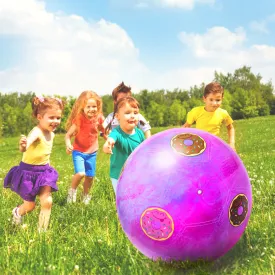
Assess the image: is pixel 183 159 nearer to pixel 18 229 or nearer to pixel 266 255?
pixel 266 255

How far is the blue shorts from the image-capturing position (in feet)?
26.8

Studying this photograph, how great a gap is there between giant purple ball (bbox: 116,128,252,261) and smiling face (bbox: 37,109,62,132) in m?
2.10

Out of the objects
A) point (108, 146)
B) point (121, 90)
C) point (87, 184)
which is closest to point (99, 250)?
point (108, 146)

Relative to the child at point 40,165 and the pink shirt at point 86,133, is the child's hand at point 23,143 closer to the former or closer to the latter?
the child at point 40,165

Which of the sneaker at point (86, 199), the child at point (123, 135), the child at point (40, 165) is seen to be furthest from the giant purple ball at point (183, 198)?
the sneaker at point (86, 199)

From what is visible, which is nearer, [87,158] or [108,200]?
[108,200]

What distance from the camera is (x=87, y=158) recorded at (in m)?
8.35

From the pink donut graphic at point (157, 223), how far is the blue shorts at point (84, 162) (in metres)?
4.24

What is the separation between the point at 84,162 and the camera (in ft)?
27.4

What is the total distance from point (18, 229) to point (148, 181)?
262 centimetres

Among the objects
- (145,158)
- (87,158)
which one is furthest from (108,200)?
(145,158)

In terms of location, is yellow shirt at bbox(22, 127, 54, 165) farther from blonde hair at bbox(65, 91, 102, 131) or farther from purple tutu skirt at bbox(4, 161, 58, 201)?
blonde hair at bbox(65, 91, 102, 131)

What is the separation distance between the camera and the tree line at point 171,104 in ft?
216

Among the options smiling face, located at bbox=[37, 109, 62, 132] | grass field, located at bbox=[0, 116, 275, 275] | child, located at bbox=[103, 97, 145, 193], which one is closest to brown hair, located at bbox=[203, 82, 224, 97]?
child, located at bbox=[103, 97, 145, 193]
